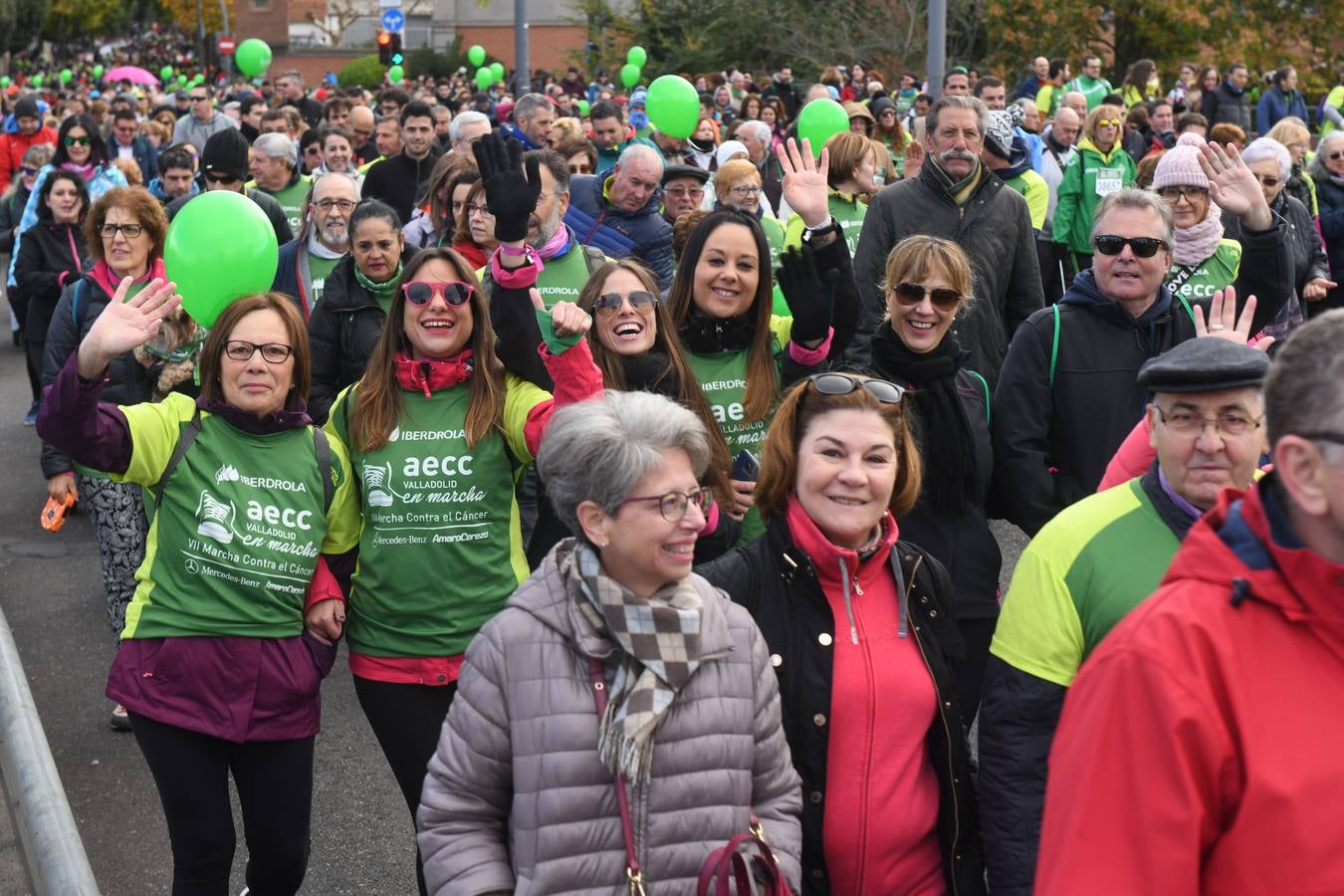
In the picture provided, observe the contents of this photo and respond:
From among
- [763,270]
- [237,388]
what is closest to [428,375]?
[237,388]

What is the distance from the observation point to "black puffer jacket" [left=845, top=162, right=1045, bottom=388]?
21.8 feet

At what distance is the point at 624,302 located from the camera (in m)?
4.68

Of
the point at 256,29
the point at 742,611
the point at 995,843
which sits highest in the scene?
the point at 256,29

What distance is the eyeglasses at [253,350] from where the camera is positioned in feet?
13.8

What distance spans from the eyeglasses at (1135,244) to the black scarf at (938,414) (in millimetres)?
668

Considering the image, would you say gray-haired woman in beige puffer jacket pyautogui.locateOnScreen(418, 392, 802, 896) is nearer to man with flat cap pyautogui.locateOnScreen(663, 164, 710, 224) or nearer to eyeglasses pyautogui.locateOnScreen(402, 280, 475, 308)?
eyeglasses pyautogui.locateOnScreen(402, 280, 475, 308)

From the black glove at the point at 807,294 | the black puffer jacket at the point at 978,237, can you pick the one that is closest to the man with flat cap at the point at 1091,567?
the black glove at the point at 807,294

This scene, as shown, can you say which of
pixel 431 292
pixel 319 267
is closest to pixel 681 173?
pixel 319 267

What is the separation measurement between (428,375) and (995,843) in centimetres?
203

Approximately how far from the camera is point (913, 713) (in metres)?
3.23

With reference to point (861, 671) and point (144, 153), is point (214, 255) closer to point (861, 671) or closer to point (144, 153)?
point (861, 671)

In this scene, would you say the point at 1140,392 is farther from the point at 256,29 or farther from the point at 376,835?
the point at 256,29

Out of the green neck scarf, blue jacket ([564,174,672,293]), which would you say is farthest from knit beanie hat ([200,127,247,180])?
the green neck scarf

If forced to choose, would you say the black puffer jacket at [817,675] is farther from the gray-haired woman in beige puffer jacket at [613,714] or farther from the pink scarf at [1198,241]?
the pink scarf at [1198,241]
